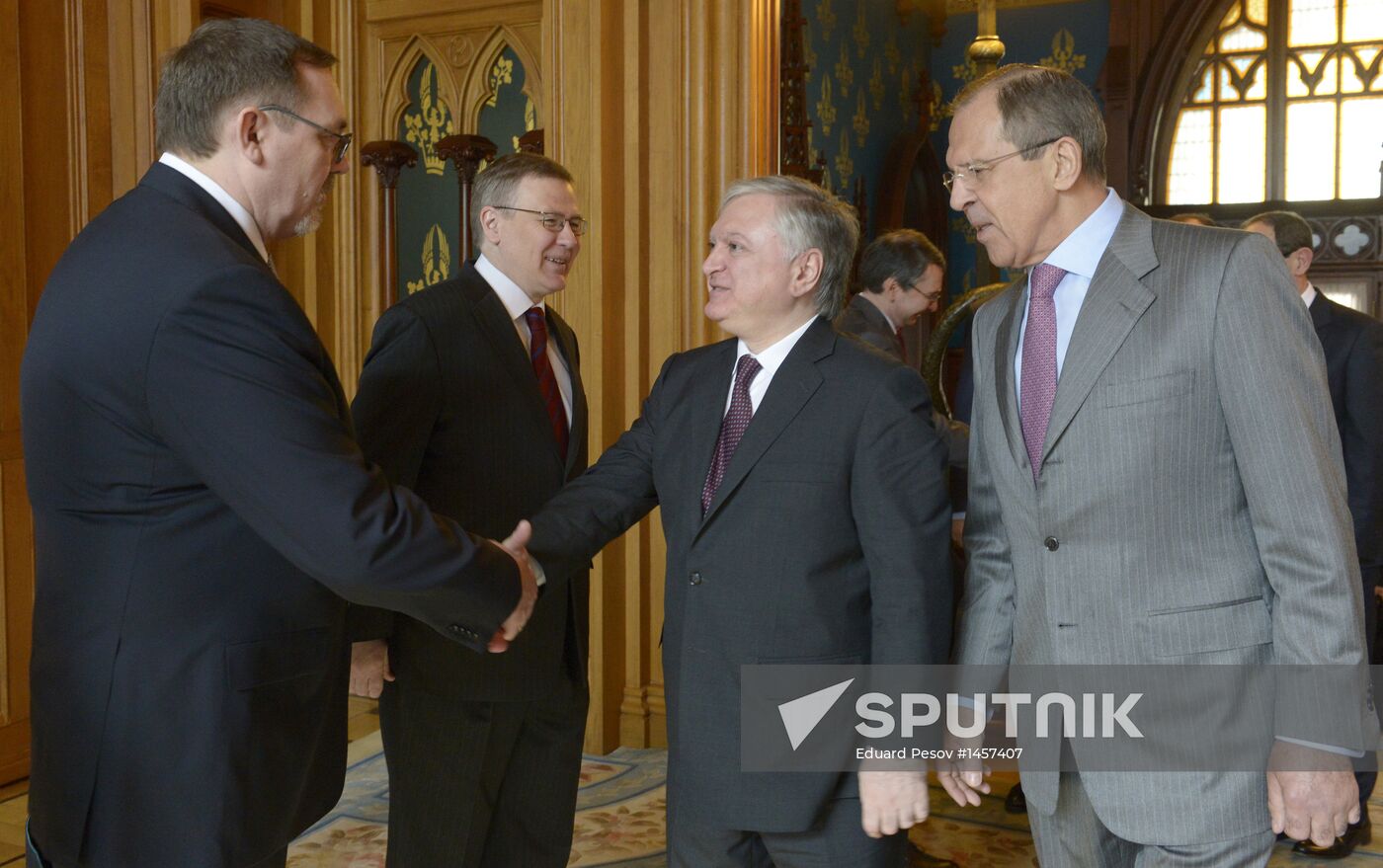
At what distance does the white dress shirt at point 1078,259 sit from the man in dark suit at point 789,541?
0.99ft

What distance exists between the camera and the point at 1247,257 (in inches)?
66.7

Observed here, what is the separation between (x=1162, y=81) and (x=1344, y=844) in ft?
23.0

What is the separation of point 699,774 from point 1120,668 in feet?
2.36

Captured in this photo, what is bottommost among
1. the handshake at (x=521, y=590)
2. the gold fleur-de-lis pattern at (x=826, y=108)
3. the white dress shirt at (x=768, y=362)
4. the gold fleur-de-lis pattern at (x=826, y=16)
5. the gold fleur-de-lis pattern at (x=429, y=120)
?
the handshake at (x=521, y=590)

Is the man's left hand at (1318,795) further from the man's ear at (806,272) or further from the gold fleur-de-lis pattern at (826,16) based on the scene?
the gold fleur-de-lis pattern at (826,16)

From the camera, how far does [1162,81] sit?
368 inches

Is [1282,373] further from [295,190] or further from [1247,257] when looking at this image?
[295,190]

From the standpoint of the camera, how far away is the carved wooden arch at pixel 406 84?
4.82 meters

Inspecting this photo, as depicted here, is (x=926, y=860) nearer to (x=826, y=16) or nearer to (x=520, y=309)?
(x=520, y=309)

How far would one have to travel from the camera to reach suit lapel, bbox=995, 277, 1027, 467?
191 centimetres

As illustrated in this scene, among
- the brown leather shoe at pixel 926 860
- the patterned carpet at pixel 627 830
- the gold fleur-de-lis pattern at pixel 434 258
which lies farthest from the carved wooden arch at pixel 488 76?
the brown leather shoe at pixel 926 860

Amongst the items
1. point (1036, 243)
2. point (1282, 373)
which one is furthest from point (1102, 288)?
point (1282, 373)

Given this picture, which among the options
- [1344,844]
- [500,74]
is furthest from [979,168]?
[500,74]

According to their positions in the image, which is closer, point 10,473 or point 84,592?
point 84,592
